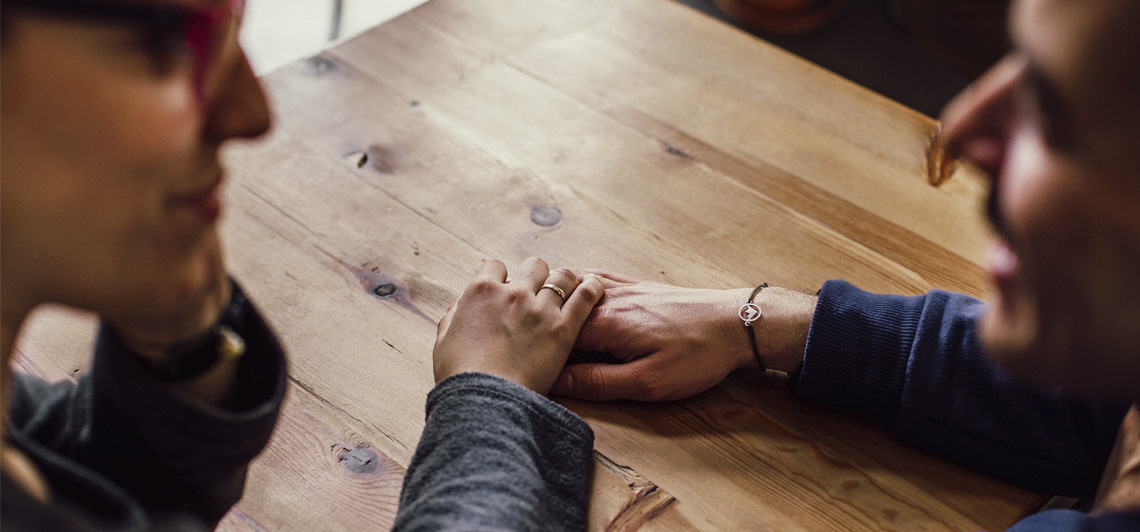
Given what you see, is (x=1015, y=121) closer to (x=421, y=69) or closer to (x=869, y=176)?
(x=869, y=176)

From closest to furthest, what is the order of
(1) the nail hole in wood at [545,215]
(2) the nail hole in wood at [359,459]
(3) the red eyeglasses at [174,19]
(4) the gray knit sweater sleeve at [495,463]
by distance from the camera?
1. (3) the red eyeglasses at [174,19]
2. (4) the gray knit sweater sleeve at [495,463]
3. (2) the nail hole in wood at [359,459]
4. (1) the nail hole in wood at [545,215]

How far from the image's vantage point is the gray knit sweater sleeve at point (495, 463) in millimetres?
624

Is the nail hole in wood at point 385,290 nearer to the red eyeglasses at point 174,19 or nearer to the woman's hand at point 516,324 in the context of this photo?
the woman's hand at point 516,324

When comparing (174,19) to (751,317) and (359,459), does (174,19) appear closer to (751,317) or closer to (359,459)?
(359,459)

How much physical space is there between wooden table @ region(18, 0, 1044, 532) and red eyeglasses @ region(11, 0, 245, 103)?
42 cm

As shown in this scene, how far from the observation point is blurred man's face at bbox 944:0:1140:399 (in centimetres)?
41

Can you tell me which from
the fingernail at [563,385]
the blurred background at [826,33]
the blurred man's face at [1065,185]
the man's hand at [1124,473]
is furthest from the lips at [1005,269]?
the blurred background at [826,33]

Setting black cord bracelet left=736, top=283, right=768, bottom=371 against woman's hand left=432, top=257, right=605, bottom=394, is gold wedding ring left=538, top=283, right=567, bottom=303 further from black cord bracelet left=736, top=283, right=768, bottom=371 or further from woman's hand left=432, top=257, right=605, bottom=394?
black cord bracelet left=736, top=283, right=768, bottom=371

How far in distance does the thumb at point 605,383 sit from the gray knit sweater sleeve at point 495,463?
2.4 inches

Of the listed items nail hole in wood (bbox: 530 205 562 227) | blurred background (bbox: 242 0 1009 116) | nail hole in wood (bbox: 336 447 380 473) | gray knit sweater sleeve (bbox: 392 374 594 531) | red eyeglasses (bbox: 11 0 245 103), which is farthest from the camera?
blurred background (bbox: 242 0 1009 116)

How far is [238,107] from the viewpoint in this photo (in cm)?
43

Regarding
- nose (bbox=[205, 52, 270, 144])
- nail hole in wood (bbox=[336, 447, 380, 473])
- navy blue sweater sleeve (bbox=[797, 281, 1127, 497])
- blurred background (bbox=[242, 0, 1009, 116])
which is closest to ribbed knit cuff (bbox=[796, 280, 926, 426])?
navy blue sweater sleeve (bbox=[797, 281, 1127, 497])

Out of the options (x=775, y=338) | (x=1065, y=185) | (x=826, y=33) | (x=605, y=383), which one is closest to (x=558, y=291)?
(x=605, y=383)

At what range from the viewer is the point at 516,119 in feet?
3.70
